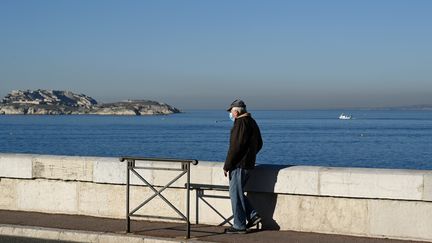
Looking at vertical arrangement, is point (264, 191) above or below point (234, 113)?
below

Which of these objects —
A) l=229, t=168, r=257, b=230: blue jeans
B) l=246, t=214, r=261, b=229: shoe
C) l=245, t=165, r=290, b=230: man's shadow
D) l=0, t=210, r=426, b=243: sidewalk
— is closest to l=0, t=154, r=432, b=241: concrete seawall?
l=245, t=165, r=290, b=230: man's shadow

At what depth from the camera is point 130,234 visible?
30.9 ft

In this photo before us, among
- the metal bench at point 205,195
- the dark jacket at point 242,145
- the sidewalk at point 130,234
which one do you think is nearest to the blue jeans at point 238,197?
the dark jacket at point 242,145

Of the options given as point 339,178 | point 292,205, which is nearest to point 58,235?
point 292,205

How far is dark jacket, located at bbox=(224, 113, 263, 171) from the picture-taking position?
9367 mm

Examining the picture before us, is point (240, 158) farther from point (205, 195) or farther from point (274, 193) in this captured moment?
point (205, 195)

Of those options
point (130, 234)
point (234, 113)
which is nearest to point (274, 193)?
point (234, 113)

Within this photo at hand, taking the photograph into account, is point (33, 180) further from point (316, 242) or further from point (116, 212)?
point (316, 242)

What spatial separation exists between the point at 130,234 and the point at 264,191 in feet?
6.19

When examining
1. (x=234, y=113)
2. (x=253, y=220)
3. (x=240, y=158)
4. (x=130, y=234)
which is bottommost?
(x=130, y=234)

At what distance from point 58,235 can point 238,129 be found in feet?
9.02

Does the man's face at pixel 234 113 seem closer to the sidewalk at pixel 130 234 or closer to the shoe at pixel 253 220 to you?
the shoe at pixel 253 220

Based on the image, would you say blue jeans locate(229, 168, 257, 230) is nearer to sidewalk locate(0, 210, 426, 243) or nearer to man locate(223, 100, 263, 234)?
man locate(223, 100, 263, 234)

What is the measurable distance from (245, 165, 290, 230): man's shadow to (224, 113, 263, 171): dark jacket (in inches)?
15.1
